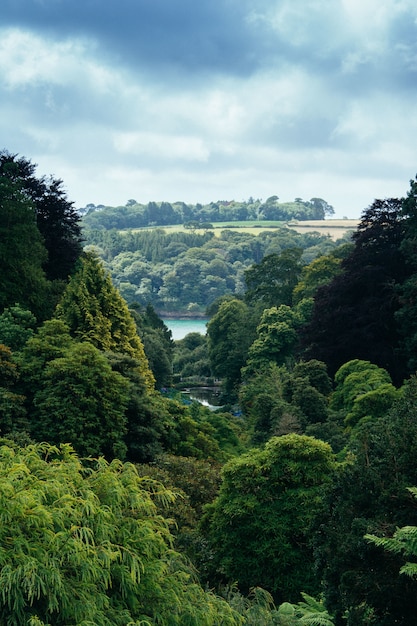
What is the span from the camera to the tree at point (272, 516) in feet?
58.6

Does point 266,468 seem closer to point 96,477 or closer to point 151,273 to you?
point 96,477

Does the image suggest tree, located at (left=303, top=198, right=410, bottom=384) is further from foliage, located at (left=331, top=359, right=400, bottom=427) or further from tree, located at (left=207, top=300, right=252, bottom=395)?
tree, located at (left=207, top=300, right=252, bottom=395)

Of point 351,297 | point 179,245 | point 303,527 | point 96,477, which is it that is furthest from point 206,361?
point 179,245

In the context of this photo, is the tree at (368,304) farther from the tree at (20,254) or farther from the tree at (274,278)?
the tree at (274,278)

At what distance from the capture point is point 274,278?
6819cm

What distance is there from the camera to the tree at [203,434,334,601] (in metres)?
17.9

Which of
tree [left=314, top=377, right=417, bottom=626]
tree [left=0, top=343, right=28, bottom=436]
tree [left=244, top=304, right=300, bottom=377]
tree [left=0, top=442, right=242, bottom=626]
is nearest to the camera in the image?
tree [left=0, top=442, right=242, bottom=626]

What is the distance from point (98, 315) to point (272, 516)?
16469mm

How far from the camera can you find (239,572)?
58.7 feet

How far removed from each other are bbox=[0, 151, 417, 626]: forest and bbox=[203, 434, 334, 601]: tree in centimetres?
4

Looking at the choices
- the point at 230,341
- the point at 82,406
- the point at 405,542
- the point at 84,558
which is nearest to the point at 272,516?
the point at 405,542

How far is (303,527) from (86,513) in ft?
27.7

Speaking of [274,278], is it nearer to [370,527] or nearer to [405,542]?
[370,527]

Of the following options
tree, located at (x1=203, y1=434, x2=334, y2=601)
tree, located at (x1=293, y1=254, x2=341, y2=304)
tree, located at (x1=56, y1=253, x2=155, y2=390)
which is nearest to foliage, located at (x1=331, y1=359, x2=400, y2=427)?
tree, located at (x1=56, y1=253, x2=155, y2=390)
